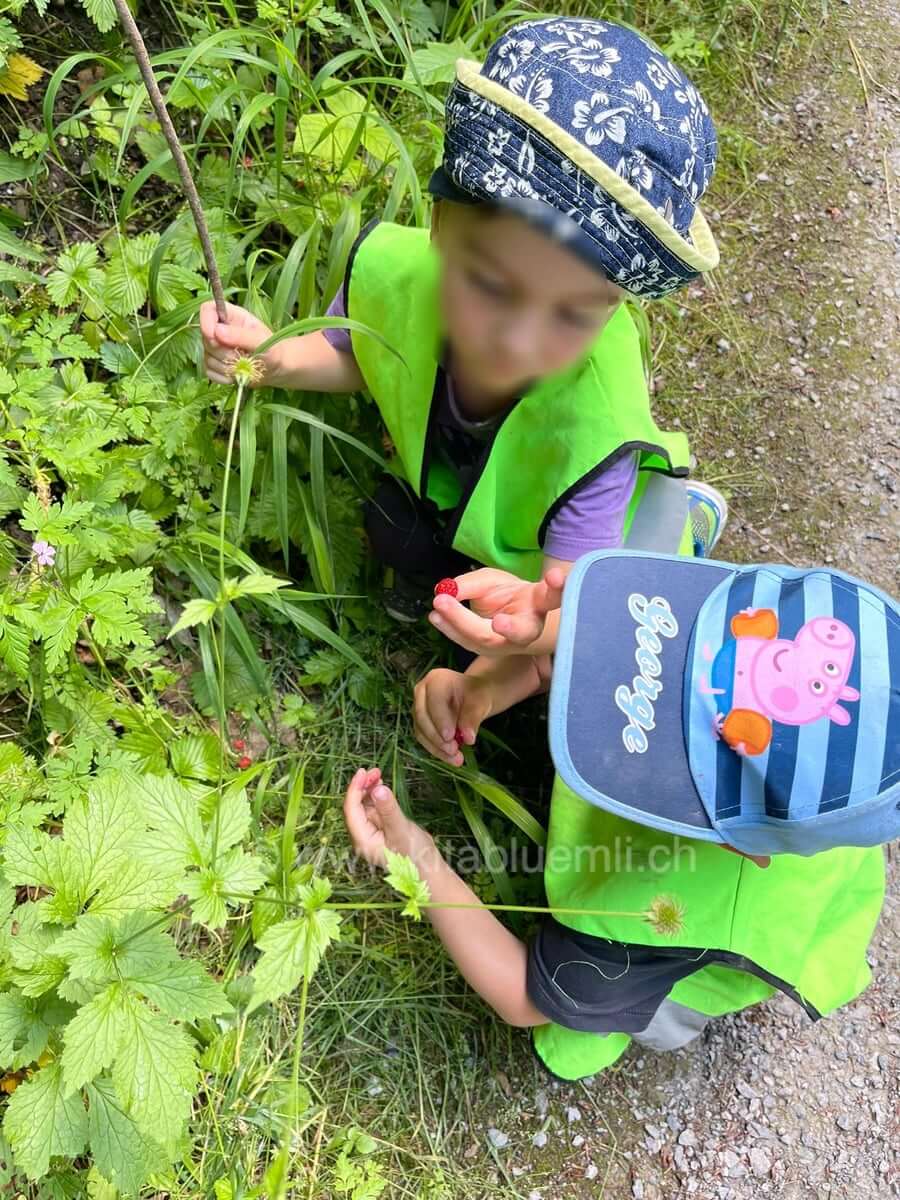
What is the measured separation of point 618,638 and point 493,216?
0.58m

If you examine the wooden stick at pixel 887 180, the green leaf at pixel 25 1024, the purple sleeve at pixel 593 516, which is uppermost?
the wooden stick at pixel 887 180

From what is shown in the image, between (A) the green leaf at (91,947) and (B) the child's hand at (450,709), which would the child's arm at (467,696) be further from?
(A) the green leaf at (91,947)

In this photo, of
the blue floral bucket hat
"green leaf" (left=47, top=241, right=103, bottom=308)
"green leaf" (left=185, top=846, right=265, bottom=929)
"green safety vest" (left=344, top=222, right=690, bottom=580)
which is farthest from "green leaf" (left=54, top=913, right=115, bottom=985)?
"green leaf" (left=47, top=241, right=103, bottom=308)

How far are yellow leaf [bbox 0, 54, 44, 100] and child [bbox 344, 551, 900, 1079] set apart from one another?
1.31m

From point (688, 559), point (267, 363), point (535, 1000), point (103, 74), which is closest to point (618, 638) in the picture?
point (688, 559)

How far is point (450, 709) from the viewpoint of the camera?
1.65m

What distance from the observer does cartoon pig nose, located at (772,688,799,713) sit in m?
1.10

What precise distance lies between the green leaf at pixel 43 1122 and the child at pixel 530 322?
2.50ft

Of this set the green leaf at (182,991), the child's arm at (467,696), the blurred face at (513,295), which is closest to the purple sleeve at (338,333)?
the blurred face at (513,295)

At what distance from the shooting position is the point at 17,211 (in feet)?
5.66

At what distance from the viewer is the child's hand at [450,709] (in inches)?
62.6

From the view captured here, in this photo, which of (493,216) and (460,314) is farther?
(460,314)

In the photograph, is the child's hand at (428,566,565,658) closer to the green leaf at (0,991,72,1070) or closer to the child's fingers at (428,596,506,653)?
the child's fingers at (428,596,506,653)

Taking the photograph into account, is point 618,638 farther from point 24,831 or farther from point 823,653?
point 24,831
